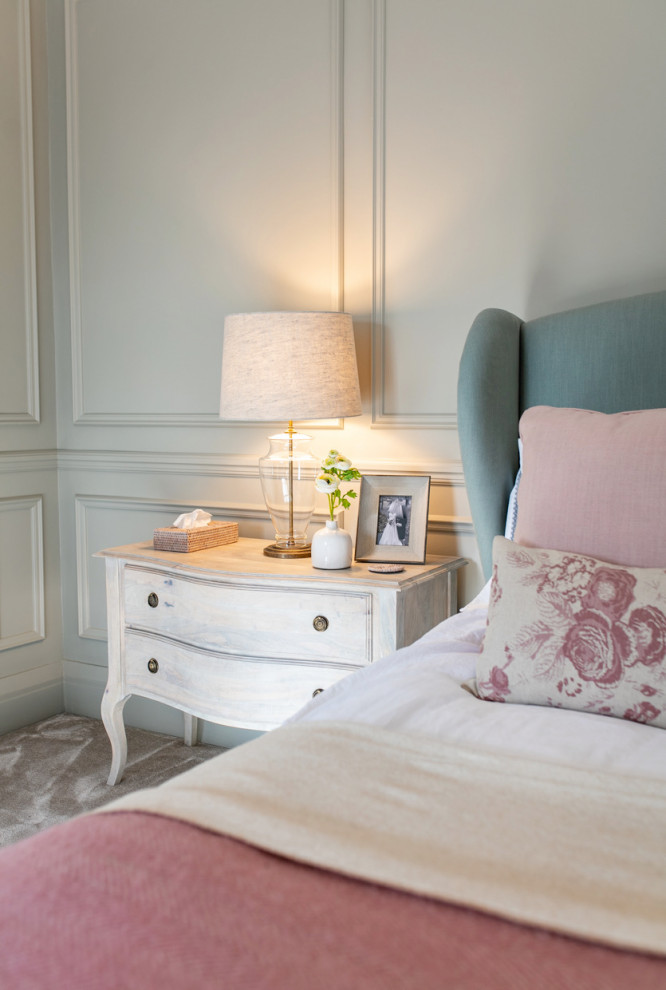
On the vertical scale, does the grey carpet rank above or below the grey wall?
below

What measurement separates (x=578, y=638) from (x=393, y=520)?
107 centimetres

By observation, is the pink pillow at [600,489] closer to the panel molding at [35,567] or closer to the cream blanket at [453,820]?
the cream blanket at [453,820]

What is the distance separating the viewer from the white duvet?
1.00m

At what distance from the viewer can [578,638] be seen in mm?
1178

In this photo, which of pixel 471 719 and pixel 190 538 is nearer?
pixel 471 719

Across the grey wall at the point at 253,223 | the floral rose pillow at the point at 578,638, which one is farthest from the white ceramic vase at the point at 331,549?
the floral rose pillow at the point at 578,638

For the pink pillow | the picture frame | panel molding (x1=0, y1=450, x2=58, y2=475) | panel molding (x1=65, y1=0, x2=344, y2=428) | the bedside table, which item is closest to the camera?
the pink pillow

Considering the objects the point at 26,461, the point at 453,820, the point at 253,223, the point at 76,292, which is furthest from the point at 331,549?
the point at 76,292

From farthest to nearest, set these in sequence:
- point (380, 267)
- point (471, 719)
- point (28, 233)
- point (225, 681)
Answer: point (28, 233) → point (380, 267) → point (225, 681) → point (471, 719)

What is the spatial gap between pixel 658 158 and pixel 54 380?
81.8 inches

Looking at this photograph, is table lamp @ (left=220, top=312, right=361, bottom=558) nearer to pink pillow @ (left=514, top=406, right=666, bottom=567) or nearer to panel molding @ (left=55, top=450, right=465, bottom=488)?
panel molding @ (left=55, top=450, right=465, bottom=488)

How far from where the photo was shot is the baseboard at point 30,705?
9.41 feet

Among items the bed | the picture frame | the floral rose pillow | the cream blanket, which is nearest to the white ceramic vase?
the picture frame

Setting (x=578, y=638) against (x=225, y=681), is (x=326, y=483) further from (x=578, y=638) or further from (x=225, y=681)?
(x=578, y=638)
